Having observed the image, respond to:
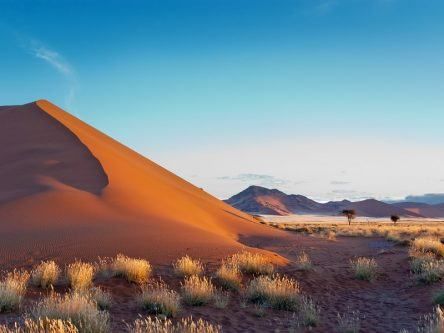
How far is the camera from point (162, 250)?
1727cm

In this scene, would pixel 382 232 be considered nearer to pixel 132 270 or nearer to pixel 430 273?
pixel 430 273

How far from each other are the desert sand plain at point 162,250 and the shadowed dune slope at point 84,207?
0.08m

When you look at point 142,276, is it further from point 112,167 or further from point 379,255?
point 112,167

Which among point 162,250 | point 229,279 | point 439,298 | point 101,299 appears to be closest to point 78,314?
point 101,299

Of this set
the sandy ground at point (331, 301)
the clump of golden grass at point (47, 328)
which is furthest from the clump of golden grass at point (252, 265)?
the clump of golden grass at point (47, 328)

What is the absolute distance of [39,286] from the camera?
39.5 ft

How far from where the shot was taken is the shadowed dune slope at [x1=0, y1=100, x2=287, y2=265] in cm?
1770

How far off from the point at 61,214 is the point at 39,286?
449 inches

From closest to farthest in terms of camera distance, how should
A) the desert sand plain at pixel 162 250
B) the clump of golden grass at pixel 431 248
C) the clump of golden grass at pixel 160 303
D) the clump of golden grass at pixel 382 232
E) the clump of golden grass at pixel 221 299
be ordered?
the clump of golden grass at pixel 160 303 < the desert sand plain at pixel 162 250 < the clump of golden grass at pixel 221 299 < the clump of golden grass at pixel 431 248 < the clump of golden grass at pixel 382 232

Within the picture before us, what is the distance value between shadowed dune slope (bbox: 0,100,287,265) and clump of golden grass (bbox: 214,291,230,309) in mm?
4439

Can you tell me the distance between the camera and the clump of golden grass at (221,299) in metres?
10.8

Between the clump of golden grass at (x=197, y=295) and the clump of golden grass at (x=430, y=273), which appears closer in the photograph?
the clump of golden grass at (x=197, y=295)

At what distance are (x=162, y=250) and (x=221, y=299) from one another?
6268 mm

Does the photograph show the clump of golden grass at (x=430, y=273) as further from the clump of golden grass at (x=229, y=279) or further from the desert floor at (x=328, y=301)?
the clump of golden grass at (x=229, y=279)
